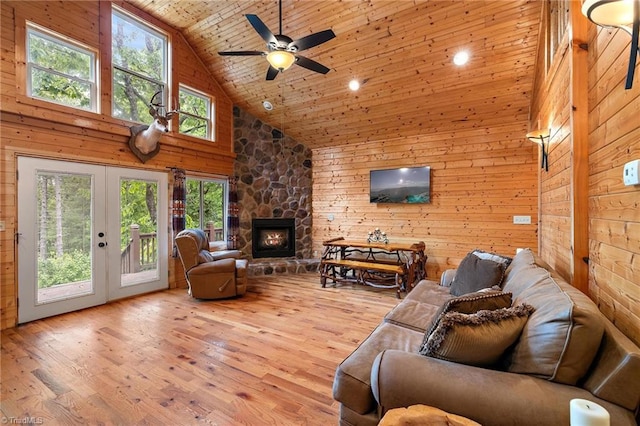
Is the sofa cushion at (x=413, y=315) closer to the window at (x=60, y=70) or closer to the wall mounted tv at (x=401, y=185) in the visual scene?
the wall mounted tv at (x=401, y=185)

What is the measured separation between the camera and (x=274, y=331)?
10.4 feet

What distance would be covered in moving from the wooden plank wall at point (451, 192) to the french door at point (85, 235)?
362 centimetres

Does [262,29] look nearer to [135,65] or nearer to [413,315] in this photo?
[413,315]

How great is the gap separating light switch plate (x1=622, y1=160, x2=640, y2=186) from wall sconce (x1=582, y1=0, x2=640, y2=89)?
32cm

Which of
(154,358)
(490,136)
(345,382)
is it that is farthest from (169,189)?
(490,136)

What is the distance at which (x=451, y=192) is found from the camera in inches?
206

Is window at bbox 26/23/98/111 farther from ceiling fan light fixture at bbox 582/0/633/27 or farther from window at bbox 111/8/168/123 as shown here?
ceiling fan light fixture at bbox 582/0/633/27

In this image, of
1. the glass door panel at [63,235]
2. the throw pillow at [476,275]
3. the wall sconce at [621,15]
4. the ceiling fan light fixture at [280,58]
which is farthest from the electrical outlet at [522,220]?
the glass door panel at [63,235]

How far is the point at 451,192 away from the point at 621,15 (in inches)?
168

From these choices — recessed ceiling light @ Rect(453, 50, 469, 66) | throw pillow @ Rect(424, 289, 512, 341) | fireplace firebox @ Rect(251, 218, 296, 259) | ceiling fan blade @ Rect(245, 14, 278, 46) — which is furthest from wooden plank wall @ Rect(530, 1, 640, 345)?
fireplace firebox @ Rect(251, 218, 296, 259)

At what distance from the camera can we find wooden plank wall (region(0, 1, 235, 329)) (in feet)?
10.8

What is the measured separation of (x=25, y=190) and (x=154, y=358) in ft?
8.94

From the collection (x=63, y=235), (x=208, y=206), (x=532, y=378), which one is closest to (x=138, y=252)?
(x=63, y=235)

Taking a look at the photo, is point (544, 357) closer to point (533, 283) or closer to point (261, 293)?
point (533, 283)
